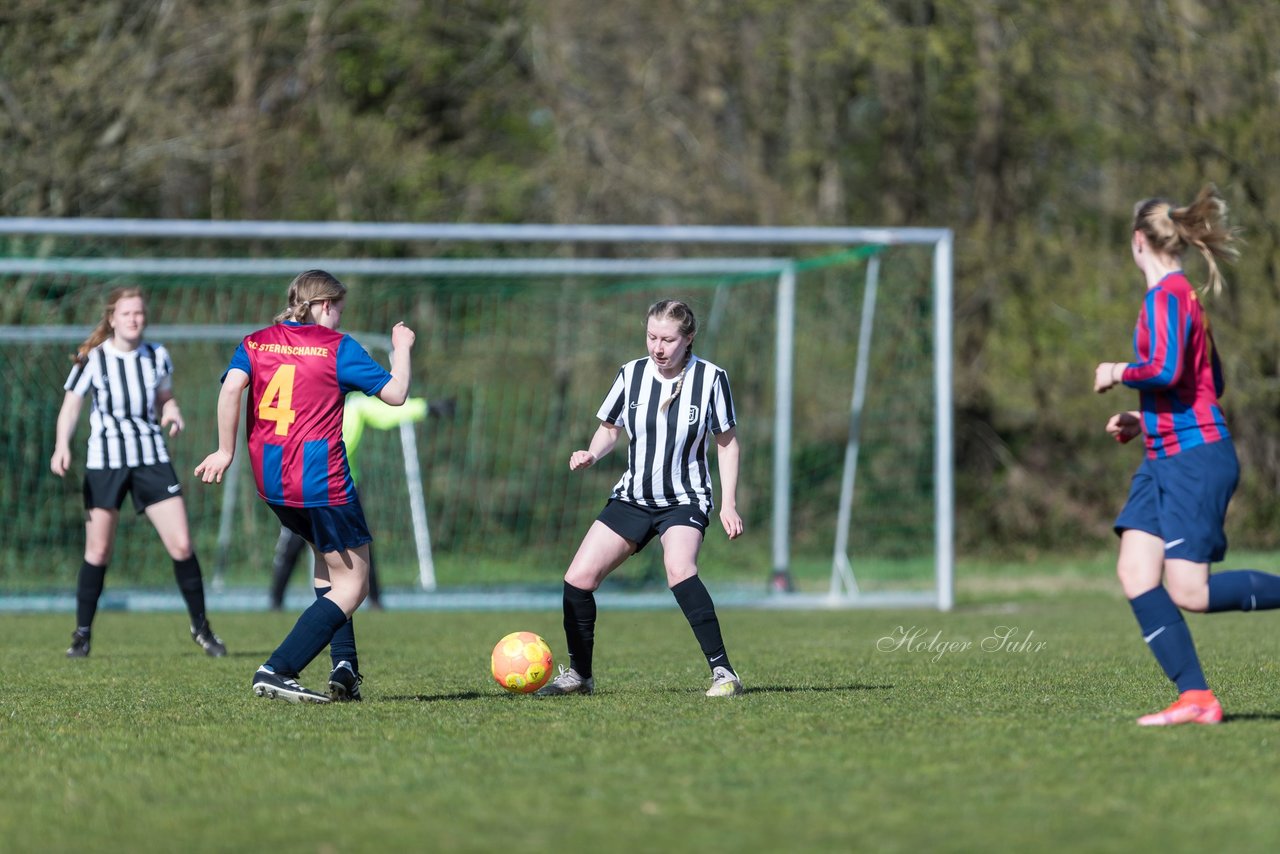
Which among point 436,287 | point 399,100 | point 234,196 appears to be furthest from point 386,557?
point 399,100

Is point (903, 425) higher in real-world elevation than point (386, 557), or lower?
higher

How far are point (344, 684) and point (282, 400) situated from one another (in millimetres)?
1143

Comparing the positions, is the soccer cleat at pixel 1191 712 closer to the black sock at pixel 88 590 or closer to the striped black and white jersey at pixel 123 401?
the striped black and white jersey at pixel 123 401

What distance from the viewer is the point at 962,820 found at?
12.8 ft

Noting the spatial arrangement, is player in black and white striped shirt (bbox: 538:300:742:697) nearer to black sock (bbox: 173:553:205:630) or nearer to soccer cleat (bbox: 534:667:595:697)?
soccer cleat (bbox: 534:667:595:697)

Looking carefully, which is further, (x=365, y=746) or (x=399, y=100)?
(x=399, y=100)

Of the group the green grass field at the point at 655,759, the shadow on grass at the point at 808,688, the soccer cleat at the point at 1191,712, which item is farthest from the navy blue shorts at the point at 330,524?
the soccer cleat at the point at 1191,712

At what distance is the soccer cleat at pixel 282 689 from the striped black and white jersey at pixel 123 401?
9.75 ft

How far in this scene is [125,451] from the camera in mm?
8945

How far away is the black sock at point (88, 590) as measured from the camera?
9062 mm

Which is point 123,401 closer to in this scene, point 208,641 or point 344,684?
point 208,641

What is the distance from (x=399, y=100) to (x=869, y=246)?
1096 centimetres

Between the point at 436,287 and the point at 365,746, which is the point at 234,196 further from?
the point at 365,746

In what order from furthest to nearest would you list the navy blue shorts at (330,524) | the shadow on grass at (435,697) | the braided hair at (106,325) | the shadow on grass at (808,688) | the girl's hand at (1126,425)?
the braided hair at (106,325), the shadow on grass at (808,688), the shadow on grass at (435,697), the navy blue shorts at (330,524), the girl's hand at (1126,425)
